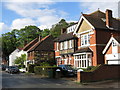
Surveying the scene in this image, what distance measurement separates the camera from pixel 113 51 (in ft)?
86.8

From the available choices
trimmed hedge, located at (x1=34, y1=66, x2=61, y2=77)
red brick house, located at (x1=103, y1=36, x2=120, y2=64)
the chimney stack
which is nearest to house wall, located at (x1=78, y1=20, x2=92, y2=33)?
the chimney stack

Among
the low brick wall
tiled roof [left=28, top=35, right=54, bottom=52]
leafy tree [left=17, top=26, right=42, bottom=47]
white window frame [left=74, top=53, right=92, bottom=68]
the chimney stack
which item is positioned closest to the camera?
the low brick wall

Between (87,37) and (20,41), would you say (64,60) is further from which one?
(20,41)

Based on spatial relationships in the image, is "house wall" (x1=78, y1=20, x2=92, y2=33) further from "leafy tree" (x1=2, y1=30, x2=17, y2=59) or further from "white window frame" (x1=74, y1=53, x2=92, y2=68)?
"leafy tree" (x1=2, y1=30, x2=17, y2=59)

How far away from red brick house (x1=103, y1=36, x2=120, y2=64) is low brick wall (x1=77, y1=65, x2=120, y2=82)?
368cm

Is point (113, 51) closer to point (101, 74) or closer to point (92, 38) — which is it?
point (92, 38)

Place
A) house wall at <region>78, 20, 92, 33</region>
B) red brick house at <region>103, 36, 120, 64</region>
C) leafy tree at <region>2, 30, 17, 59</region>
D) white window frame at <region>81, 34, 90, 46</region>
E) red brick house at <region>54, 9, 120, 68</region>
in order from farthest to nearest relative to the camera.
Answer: leafy tree at <region>2, 30, 17, 59</region>
white window frame at <region>81, 34, 90, 46</region>
house wall at <region>78, 20, 92, 33</region>
red brick house at <region>54, 9, 120, 68</region>
red brick house at <region>103, 36, 120, 64</region>

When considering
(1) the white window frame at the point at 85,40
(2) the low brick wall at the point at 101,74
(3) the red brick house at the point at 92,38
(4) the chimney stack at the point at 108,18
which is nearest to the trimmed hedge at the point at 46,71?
(3) the red brick house at the point at 92,38

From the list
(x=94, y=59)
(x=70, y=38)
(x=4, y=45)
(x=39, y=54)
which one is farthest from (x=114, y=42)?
(x=4, y=45)

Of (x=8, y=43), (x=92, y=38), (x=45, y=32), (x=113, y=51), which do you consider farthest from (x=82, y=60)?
(x=8, y=43)

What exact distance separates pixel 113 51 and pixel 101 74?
21.5ft

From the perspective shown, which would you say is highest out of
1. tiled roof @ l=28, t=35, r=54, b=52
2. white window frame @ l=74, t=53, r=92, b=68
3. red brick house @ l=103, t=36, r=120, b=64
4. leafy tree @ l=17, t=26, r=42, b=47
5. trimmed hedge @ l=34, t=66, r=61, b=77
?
leafy tree @ l=17, t=26, r=42, b=47

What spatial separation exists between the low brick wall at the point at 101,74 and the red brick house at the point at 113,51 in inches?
145

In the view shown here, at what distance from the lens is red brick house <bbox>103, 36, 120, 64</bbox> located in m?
25.6
